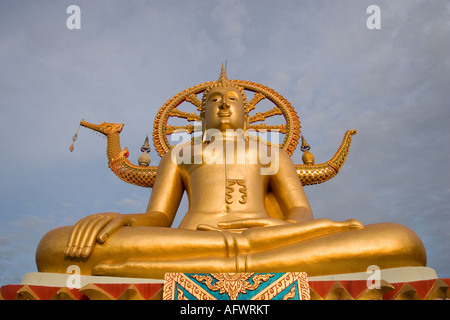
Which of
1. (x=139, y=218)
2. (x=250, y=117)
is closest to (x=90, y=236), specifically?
(x=139, y=218)

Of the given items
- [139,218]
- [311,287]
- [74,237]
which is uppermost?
[139,218]

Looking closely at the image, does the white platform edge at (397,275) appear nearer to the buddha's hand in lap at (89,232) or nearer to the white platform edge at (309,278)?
the white platform edge at (309,278)

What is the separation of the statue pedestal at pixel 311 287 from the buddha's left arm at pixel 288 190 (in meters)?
1.33

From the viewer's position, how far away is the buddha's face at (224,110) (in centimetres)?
488

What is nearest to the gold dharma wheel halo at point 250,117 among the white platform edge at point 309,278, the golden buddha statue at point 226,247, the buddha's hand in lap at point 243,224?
the golden buddha statue at point 226,247

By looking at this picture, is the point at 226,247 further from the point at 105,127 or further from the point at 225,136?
the point at 105,127

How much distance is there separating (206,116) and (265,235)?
2.28 meters

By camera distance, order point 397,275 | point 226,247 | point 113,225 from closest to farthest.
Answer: point 397,275 → point 226,247 → point 113,225

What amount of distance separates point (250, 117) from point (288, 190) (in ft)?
6.43

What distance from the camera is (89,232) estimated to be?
311cm

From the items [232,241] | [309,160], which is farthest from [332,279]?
[309,160]
